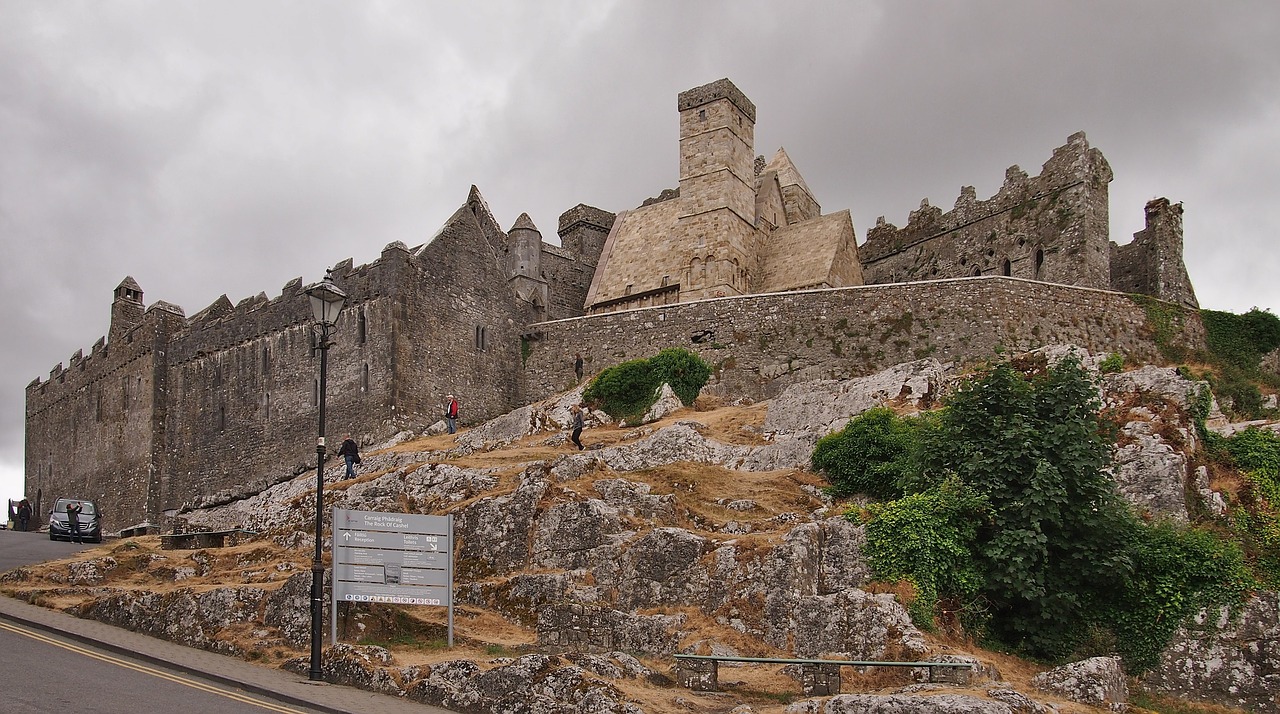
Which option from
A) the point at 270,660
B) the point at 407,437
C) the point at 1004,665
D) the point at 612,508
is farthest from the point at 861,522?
the point at 407,437

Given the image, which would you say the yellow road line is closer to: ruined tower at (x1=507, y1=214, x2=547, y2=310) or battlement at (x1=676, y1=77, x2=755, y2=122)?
ruined tower at (x1=507, y1=214, x2=547, y2=310)

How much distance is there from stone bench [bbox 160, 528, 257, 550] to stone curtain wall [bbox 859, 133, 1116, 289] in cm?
2580

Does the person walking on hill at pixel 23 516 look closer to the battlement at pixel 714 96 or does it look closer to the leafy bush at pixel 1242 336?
the battlement at pixel 714 96

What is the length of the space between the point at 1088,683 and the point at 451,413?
2260 centimetres

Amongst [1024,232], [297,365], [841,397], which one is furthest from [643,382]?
[1024,232]

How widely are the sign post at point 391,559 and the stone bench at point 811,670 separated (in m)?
4.52

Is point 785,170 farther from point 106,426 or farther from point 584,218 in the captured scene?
point 106,426

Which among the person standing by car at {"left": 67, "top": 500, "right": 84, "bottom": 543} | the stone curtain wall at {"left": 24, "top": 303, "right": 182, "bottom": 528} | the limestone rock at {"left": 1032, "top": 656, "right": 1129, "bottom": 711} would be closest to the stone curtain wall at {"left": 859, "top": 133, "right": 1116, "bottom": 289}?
the limestone rock at {"left": 1032, "top": 656, "right": 1129, "bottom": 711}

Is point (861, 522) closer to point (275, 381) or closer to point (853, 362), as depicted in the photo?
point (853, 362)

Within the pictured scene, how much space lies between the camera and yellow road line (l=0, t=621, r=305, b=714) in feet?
54.0

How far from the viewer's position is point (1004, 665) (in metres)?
19.2

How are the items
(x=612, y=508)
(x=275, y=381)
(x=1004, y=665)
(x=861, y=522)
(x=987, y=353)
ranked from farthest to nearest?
(x=275, y=381) < (x=987, y=353) < (x=612, y=508) < (x=861, y=522) < (x=1004, y=665)

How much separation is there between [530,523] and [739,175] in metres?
21.7

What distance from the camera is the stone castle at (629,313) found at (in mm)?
35000
